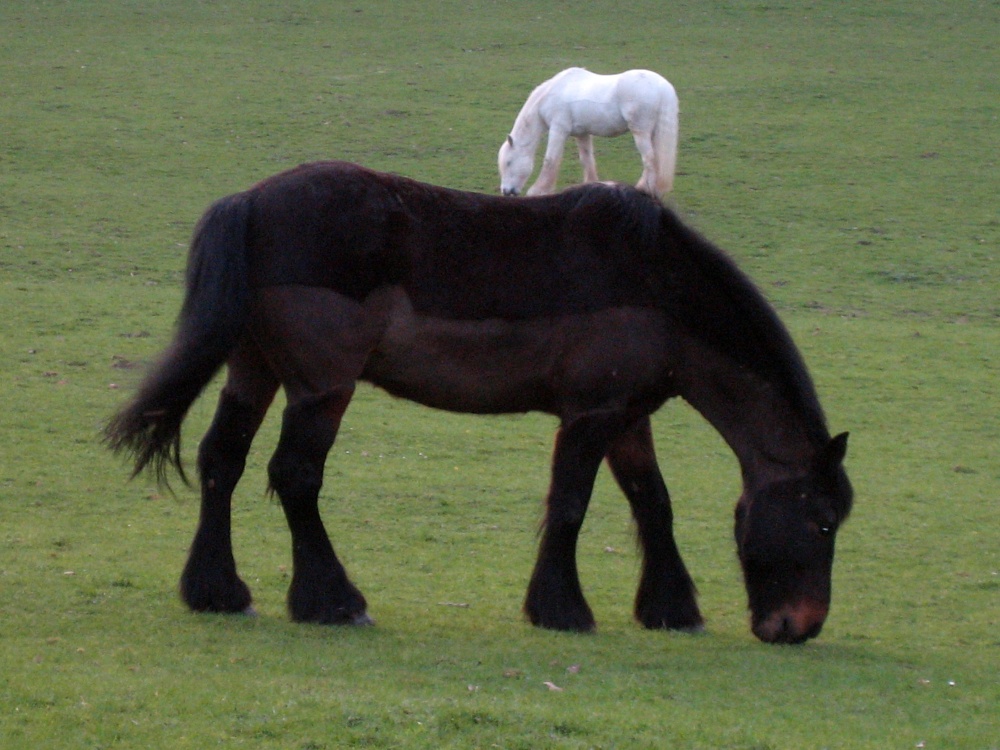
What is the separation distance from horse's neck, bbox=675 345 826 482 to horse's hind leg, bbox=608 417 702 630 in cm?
36

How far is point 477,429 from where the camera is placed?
9977mm

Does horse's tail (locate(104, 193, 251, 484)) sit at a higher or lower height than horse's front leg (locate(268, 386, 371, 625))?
higher

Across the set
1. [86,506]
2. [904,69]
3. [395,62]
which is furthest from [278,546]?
[904,69]

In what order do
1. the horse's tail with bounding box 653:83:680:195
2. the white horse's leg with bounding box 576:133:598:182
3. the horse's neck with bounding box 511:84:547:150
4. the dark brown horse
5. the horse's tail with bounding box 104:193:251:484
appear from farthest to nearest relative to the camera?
1. the white horse's leg with bounding box 576:133:598:182
2. the horse's tail with bounding box 653:83:680:195
3. the horse's neck with bounding box 511:84:547:150
4. the dark brown horse
5. the horse's tail with bounding box 104:193:251:484

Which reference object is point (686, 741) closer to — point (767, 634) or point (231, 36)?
point (767, 634)

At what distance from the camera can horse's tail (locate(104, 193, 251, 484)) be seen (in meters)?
5.39

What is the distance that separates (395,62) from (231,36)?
144 inches

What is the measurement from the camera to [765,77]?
22.8 meters

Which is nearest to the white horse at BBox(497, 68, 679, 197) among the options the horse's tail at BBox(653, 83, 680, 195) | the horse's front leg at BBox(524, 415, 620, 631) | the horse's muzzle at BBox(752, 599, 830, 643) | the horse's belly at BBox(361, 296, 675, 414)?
the horse's tail at BBox(653, 83, 680, 195)

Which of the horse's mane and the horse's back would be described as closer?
the horse's back

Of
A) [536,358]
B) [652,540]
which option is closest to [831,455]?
[652,540]

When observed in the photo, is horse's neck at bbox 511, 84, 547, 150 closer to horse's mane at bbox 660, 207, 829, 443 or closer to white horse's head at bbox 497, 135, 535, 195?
white horse's head at bbox 497, 135, 535, 195

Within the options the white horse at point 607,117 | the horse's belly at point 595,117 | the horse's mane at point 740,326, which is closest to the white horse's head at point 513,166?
the white horse at point 607,117

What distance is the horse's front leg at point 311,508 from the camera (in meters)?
5.49
